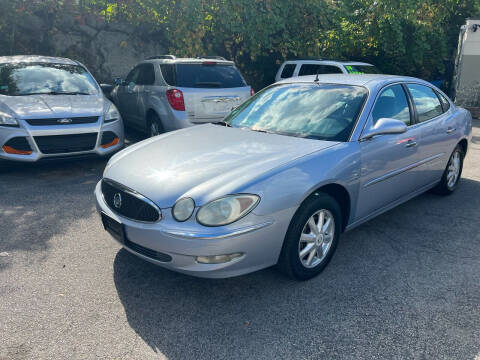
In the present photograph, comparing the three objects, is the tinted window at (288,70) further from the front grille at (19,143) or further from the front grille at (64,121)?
the front grille at (19,143)

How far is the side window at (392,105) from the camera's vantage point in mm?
3986

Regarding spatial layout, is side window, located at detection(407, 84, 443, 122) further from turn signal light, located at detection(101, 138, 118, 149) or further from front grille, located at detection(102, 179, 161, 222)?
turn signal light, located at detection(101, 138, 118, 149)

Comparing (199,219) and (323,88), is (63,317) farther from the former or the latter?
(323,88)

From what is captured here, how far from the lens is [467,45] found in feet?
45.1

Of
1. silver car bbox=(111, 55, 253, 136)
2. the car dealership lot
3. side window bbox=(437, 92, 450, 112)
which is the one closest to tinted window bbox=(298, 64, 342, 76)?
silver car bbox=(111, 55, 253, 136)

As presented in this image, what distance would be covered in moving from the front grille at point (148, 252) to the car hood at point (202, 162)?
0.34m

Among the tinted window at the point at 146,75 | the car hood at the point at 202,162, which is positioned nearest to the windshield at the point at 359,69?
the tinted window at the point at 146,75

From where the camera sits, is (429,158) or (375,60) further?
(375,60)

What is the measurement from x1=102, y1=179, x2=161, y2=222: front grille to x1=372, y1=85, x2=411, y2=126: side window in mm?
2173

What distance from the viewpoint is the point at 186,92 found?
7098 millimetres

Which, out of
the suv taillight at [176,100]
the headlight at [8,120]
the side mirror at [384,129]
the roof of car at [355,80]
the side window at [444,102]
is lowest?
the suv taillight at [176,100]

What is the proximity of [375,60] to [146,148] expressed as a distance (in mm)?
12260

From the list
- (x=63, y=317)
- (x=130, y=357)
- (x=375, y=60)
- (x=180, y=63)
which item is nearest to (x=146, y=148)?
(x=63, y=317)

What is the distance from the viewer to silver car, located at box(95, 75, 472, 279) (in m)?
2.86
